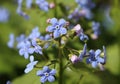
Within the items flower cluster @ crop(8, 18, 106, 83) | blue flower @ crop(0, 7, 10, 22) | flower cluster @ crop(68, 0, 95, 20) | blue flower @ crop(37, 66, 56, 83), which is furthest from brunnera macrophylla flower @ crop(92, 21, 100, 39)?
blue flower @ crop(0, 7, 10, 22)

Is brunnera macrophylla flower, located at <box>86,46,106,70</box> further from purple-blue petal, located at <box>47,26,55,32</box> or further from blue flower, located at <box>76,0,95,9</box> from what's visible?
blue flower, located at <box>76,0,95,9</box>

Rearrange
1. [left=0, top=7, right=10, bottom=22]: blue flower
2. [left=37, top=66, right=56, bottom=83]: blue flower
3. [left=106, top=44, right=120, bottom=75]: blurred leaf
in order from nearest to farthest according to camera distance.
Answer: [left=37, top=66, right=56, bottom=83]: blue flower < [left=106, top=44, right=120, bottom=75]: blurred leaf < [left=0, top=7, right=10, bottom=22]: blue flower

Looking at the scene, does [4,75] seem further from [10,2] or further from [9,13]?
[10,2]

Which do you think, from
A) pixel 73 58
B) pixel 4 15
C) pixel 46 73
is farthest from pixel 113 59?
pixel 4 15

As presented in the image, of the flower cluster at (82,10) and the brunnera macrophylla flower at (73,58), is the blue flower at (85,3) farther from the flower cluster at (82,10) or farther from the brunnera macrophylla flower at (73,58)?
the brunnera macrophylla flower at (73,58)

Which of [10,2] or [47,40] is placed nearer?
[47,40]

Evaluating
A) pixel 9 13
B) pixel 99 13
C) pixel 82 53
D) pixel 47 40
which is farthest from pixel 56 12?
pixel 9 13

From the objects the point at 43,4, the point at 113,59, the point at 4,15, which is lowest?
the point at 113,59

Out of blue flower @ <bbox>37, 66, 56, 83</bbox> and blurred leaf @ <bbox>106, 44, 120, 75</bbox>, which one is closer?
blue flower @ <bbox>37, 66, 56, 83</bbox>

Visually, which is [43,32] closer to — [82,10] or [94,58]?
[82,10]
